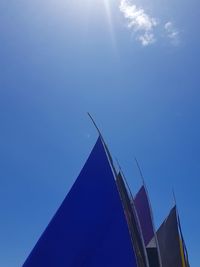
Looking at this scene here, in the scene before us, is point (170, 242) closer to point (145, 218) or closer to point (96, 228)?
point (145, 218)

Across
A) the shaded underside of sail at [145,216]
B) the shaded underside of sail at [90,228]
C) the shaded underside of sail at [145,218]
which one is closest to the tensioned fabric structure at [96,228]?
the shaded underside of sail at [90,228]

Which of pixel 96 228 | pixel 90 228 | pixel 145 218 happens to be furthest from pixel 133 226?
pixel 145 218

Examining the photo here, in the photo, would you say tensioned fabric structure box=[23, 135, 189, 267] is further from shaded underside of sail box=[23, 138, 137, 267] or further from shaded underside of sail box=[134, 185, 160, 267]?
shaded underside of sail box=[134, 185, 160, 267]

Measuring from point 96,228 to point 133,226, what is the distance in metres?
1.57

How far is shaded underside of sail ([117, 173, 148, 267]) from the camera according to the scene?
17.0 metres

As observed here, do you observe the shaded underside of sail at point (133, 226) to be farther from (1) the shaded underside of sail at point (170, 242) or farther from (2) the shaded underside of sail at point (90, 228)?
(1) the shaded underside of sail at point (170, 242)

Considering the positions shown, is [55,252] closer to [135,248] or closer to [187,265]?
[135,248]

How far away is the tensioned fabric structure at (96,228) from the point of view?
16703mm

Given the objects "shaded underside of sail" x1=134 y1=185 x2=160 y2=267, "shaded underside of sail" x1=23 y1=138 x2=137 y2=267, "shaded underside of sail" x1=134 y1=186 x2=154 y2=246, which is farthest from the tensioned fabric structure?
"shaded underside of sail" x1=134 y1=186 x2=154 y2=246

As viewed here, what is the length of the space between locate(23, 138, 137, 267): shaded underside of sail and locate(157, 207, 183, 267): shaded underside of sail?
6168 millimetres

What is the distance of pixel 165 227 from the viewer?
80.6 ft

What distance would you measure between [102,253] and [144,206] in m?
7.00

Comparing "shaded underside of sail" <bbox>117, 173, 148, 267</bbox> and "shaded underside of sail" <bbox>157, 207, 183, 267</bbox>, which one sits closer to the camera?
"shaded underside of sail" <bbox>117, 173, 148, 267</bbox>

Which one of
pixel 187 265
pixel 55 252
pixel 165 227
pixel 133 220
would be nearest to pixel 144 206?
pixel 165 227
